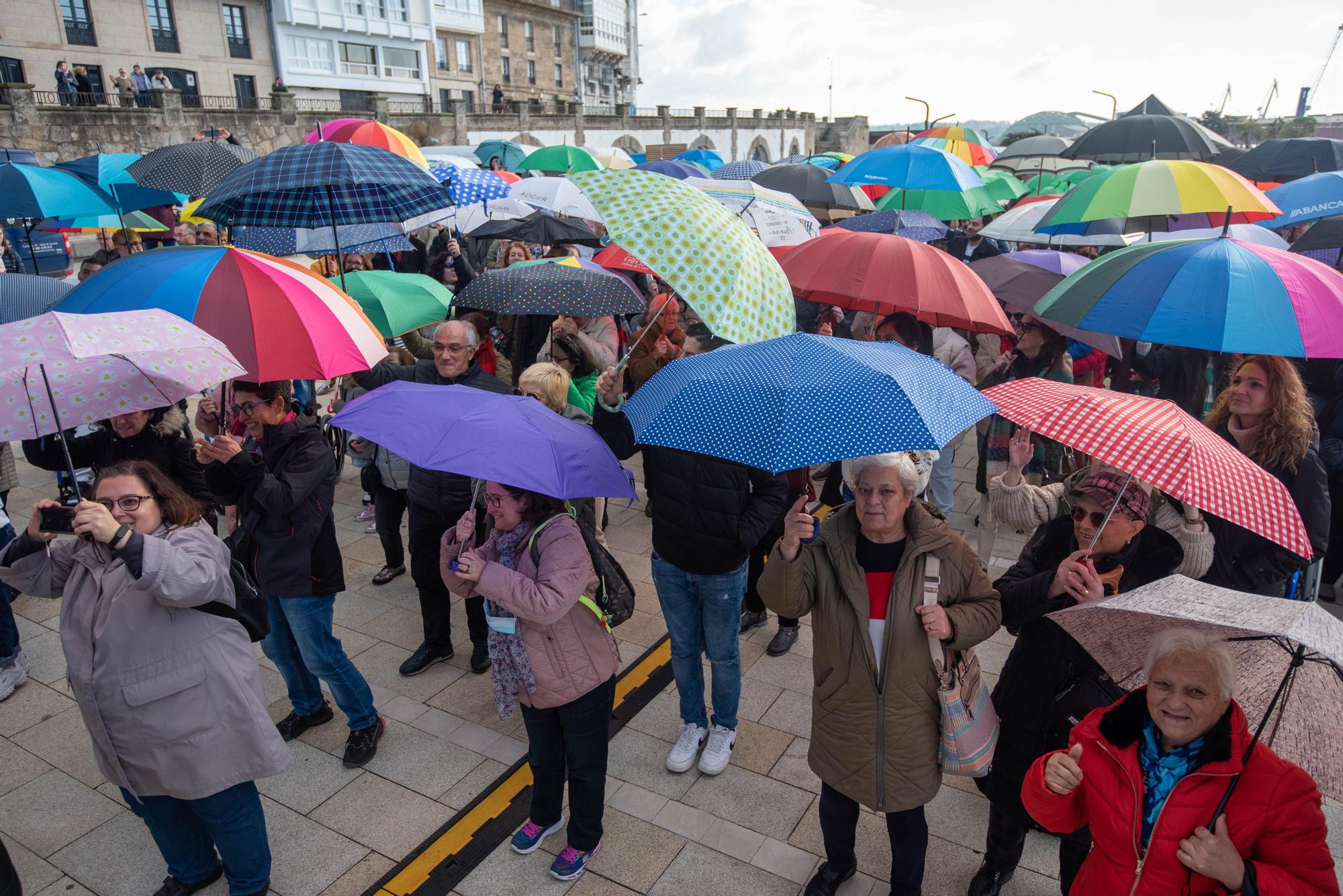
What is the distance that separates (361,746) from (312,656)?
582 mm

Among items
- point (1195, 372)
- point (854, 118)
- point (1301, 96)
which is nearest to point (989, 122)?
point (854, 118)

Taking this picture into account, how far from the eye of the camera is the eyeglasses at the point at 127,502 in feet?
9.77

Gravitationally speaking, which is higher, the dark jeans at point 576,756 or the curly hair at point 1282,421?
the curly hair at point 1282,421

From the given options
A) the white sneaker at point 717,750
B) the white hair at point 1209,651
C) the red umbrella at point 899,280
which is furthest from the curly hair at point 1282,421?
the white sneaker at point 717,750

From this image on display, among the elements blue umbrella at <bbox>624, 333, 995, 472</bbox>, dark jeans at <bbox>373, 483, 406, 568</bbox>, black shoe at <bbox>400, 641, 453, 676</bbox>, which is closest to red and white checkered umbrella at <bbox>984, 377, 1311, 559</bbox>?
blue umbrella at <bbox>624, 333, 995, 472</bbox>

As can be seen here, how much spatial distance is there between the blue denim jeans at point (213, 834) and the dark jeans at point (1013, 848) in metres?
2.95

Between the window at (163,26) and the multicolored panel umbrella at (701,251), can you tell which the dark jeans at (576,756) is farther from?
the window at (163,26)

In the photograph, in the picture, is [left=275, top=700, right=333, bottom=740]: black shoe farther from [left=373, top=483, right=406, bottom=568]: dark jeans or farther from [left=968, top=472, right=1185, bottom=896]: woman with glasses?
[left=968, top=472, right=1185, bottom=896]: woman with glasses

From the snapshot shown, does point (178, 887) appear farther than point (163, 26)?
No

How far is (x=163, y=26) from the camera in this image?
35656 millimetres

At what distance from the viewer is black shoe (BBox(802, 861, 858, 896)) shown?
3.38 meters

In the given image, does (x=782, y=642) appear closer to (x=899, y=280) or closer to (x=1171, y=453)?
(x=899, y=280)

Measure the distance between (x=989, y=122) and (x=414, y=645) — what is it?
98705 mm

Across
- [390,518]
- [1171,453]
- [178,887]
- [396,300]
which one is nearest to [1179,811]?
[1171,453]
